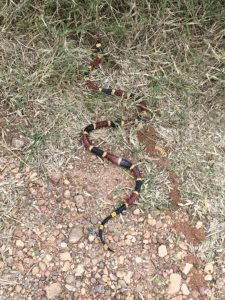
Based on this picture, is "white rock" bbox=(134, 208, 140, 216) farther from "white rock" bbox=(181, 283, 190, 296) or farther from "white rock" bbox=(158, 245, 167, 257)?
"white rock" bbox=(181, 283, 190, 296)

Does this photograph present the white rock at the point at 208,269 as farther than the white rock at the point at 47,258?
Yes

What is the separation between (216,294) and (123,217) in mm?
993

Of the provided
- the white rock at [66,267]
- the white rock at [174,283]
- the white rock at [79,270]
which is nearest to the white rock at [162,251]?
the white rock at [174,283]

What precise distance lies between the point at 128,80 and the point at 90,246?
2003 mm

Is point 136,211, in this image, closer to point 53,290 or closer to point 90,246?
point 90,246

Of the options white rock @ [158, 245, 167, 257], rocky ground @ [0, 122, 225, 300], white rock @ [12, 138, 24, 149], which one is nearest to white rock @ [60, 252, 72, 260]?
rocky ground @ [0, 122, 225, 300]

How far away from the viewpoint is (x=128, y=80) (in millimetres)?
3359

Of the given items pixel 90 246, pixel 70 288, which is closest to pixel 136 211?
pixel 90 246

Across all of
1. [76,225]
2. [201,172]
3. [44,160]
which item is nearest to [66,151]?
[44,160]

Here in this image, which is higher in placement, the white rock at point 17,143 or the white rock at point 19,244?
the white rock at point 17,143

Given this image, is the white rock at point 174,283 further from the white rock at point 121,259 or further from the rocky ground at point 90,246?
the white rock at point 121,259

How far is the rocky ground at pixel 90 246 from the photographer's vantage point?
2166 mm

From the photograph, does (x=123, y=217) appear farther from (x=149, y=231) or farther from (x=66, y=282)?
(x=66, y=282)

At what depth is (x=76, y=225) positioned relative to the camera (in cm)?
243
